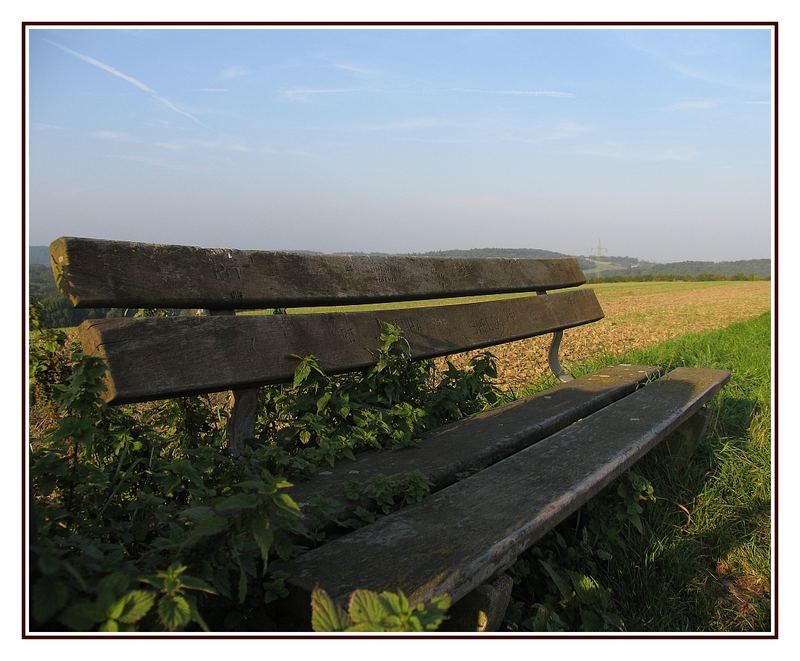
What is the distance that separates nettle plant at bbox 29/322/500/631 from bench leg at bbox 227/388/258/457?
0.06 metres

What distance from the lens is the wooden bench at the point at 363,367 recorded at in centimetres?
164

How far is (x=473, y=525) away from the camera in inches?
70.8

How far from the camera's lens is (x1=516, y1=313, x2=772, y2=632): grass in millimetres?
2496

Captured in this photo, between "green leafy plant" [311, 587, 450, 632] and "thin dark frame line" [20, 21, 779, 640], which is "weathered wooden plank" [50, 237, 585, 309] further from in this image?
"green leafy plant" [311, 587, 450, 632]

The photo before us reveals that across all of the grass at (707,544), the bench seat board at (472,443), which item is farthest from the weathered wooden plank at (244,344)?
the grass at (707,544)

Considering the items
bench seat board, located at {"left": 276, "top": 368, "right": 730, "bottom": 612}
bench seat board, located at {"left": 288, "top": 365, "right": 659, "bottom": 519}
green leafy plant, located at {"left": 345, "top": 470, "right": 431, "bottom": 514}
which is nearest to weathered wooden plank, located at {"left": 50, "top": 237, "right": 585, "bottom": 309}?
bench seat board, located at {"left": 288, "top": 365, "right": 659, "bottom": 519}

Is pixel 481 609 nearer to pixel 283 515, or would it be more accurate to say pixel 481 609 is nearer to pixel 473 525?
pixel 473 525

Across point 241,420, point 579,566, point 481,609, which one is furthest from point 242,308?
point 579,566

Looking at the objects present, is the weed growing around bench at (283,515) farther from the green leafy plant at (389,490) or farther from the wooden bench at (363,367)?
the wooden bench at (363,367)

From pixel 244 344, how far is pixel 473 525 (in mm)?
1005

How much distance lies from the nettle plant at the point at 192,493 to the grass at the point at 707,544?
1.05m
